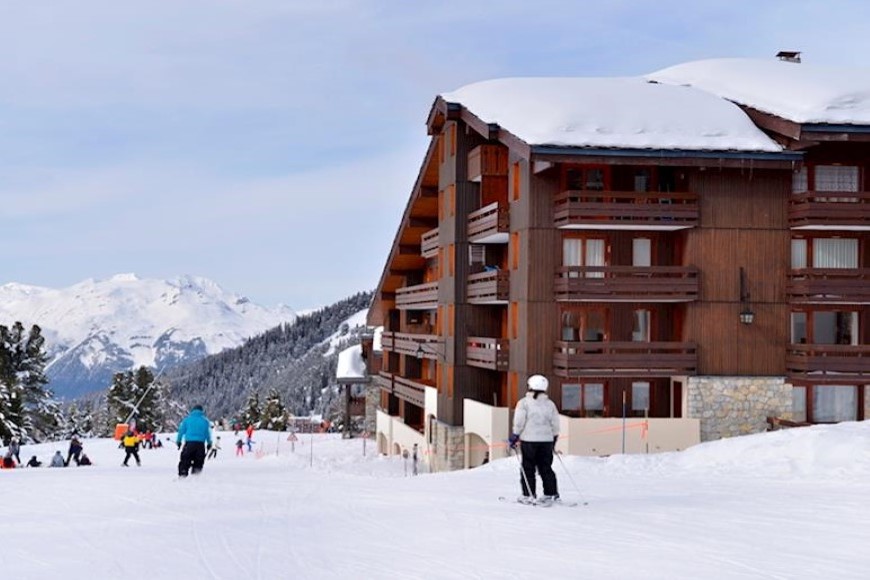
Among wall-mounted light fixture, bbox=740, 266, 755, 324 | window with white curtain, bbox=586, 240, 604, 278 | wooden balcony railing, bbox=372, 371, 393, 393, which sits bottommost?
wooden balcony railing, bbox=372, 371, 393, 393

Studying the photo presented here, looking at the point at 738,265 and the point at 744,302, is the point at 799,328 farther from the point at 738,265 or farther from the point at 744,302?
the point at 738,265

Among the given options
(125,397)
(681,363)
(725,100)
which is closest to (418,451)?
(681,363)

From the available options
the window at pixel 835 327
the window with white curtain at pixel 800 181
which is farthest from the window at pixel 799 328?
the window with white curtain at pixel 800 181

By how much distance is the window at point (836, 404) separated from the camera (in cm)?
2967

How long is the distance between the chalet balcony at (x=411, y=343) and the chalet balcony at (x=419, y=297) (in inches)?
49.5

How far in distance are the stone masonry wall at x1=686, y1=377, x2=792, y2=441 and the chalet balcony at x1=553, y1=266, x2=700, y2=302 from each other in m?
2.49

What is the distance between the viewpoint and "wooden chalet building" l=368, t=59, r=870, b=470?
91.4ft

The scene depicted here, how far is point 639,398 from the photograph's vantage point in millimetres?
30500

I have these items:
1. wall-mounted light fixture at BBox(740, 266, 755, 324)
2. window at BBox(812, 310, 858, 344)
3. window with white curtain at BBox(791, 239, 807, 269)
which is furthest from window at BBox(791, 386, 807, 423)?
window with white curtain at BBox(791, 239, 807, 269)

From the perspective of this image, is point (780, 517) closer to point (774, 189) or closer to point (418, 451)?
point (774, 189)

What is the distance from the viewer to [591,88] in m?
31.2

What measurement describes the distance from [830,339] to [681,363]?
18.0 feet

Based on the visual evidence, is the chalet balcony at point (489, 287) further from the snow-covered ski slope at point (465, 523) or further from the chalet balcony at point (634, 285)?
the snow-covered ski slope at point (465, 523)

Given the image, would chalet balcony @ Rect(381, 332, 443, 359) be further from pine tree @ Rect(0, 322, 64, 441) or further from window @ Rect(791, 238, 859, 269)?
pine tree @ Rect(0, 322, 64, 441)
